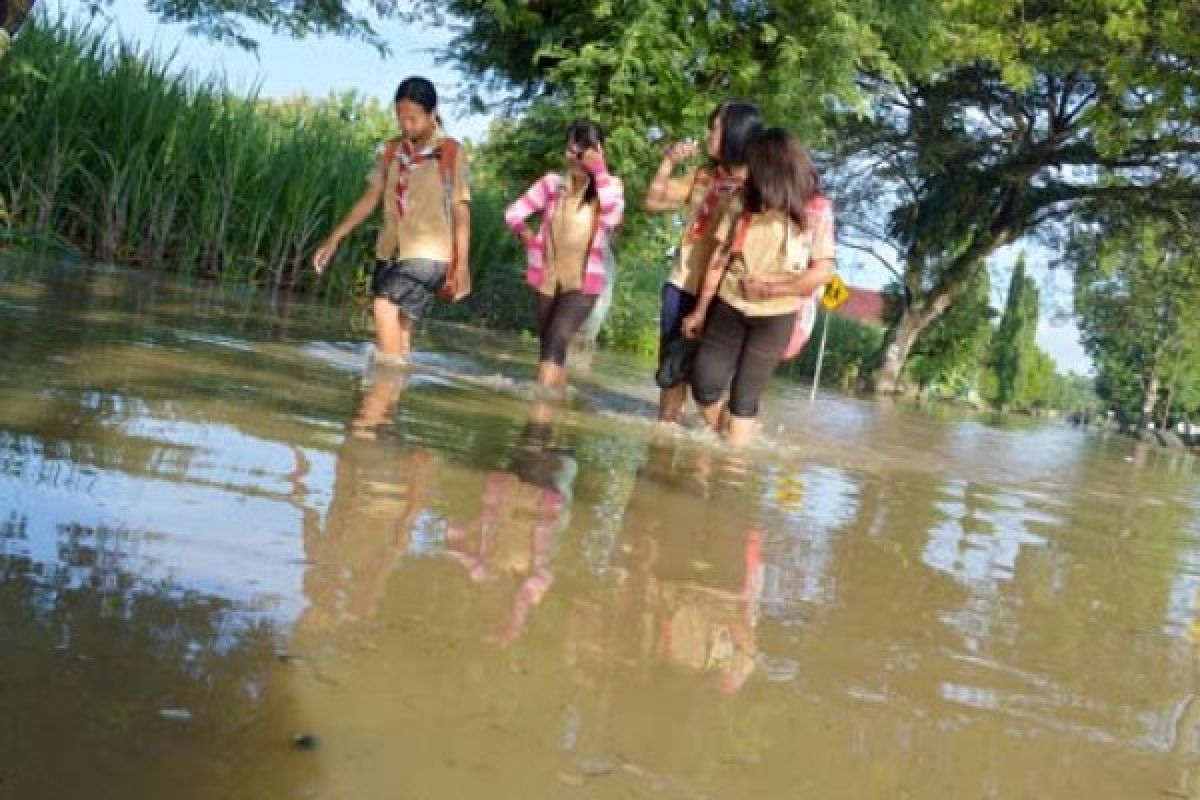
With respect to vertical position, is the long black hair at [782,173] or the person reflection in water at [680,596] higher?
the long black hair at [782,173]

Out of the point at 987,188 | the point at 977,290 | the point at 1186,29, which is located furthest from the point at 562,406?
the point at 977,290

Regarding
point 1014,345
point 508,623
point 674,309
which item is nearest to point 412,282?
point 674,309

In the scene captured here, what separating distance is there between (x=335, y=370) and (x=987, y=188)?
2789 centimetres

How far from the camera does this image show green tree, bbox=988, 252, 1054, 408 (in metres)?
60.0

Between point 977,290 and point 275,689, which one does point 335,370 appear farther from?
point 977,290

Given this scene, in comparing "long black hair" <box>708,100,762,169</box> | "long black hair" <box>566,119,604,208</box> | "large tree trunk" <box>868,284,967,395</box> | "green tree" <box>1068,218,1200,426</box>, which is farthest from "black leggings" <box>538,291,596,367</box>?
"green tree" <box>1068,218,1200,426</box>

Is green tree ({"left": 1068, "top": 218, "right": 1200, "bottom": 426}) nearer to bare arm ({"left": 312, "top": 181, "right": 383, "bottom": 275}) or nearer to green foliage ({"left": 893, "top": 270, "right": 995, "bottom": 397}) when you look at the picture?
green foliage ({"left": 893, "top": 270, "right": 995, "bottom": 397})

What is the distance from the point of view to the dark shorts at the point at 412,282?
304 inches

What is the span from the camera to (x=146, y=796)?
1487mm

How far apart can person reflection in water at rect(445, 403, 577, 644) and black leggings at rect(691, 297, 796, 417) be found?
6.43 ft

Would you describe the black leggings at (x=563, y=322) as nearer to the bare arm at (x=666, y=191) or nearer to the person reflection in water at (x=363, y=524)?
the bare arm at (x=666, y=191)

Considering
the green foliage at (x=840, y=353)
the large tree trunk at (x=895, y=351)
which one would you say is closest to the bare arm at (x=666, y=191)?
the large tree trunk at (x=895, y=351)

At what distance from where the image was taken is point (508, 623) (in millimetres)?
2375

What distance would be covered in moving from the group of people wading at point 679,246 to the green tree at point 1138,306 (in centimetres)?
2662
